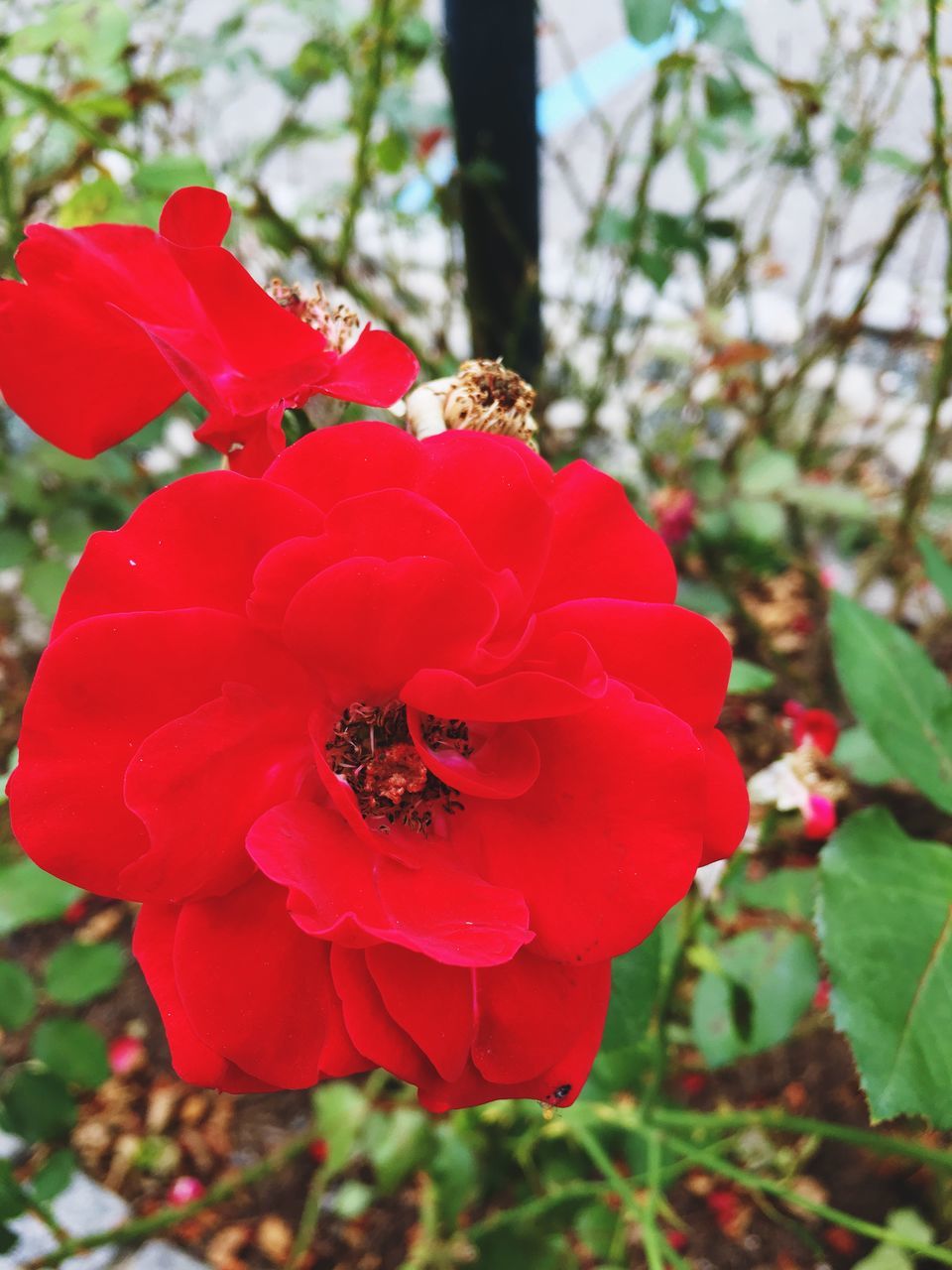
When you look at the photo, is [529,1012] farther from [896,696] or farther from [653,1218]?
[653,1218]

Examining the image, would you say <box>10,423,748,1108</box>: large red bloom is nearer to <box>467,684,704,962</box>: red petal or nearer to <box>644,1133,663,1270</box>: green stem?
<box>467,684,704,962</box>: red petal

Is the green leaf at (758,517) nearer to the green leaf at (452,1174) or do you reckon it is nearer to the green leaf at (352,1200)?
the green leaf at (452,1174)

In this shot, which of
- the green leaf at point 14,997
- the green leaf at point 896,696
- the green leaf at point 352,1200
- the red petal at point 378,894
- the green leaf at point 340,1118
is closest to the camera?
the red petal at point 378,894

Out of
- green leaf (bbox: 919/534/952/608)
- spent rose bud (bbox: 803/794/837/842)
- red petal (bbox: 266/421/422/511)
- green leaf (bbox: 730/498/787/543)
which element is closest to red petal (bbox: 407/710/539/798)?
red petal (bbox: 266/421/422/511)

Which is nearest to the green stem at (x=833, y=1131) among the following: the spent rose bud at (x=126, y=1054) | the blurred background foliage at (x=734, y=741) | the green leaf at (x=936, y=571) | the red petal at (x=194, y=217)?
the blurred background foliage at (x=734, y=741)

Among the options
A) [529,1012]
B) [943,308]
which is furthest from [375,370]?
[943,308]
